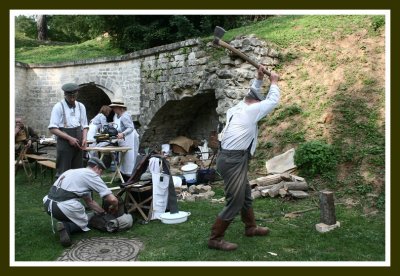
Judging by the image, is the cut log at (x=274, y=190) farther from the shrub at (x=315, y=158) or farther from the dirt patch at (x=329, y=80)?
the dirt patch at (x=329, y=80)

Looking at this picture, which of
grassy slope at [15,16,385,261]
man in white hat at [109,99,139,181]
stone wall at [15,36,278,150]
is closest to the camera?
grassy slope at [15,16,385,261]

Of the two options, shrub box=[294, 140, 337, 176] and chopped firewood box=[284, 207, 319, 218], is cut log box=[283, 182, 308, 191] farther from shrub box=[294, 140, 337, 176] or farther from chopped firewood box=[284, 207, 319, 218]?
chopped firewood box=[284, 207, 319, 218]

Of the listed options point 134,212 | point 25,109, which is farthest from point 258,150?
point 25,109

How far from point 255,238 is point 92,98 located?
45.6 feet

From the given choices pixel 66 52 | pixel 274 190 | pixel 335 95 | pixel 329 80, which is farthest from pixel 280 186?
pixel 66 52

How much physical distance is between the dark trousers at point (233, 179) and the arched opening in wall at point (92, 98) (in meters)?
12.2

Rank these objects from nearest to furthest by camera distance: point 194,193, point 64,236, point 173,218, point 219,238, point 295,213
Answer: point 219,238
point 64,236
point 173,218
point 295,213
point 194,193

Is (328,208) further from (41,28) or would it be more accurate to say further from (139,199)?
(41,28)

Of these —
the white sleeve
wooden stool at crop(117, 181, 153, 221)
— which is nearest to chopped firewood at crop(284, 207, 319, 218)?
wooden stool at crop(117, 181, 153, 221)

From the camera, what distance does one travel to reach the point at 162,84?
12719 millimetres

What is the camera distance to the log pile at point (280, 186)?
22.3 feet

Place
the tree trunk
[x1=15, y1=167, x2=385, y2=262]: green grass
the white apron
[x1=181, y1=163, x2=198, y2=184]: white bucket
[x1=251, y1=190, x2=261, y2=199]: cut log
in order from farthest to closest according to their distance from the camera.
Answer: the tree trunk < the white apron < [x1=181, y1=163, x2=198, y2=184]: white bucket < [x1=251, y1=190, x2=261, y2=199]: cut log < [x1=15, y1=167, x2=385, y2=262]: green grass

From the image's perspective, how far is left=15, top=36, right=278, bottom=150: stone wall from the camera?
10117mm

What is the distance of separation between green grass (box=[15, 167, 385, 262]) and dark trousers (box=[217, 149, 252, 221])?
49 centimetres
